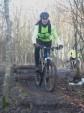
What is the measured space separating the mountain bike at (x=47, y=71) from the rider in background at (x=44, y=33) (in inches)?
7.6

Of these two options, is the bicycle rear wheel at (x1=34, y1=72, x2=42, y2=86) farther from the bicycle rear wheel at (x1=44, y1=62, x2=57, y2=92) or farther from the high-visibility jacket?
the high-visibility jacket

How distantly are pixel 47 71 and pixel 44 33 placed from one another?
102 cm

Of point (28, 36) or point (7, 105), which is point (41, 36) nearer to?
point (7, 105)

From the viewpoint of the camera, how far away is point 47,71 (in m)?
11.3

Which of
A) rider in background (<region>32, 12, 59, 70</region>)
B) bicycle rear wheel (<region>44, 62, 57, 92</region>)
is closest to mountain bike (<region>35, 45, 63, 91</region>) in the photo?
bicycle rear wheel (<region>44, 62, 57, 92</region>)

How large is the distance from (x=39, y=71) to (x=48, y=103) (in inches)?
113

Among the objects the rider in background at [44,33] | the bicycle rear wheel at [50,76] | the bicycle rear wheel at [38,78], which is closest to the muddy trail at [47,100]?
the bicycle rear wheel at [50,76]

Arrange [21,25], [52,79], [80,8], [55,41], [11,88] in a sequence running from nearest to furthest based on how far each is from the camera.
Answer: [11,88] → [52,79] → [55,41] → [80,8] → [21,25]

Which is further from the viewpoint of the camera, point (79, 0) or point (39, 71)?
point (79, 0)

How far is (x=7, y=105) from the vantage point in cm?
904

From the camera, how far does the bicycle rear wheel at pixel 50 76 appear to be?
10.8 meters

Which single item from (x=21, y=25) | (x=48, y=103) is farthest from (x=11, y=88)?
(x=21, y=25)

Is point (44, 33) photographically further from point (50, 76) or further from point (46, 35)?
point (50, 76)

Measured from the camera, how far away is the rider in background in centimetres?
1148
